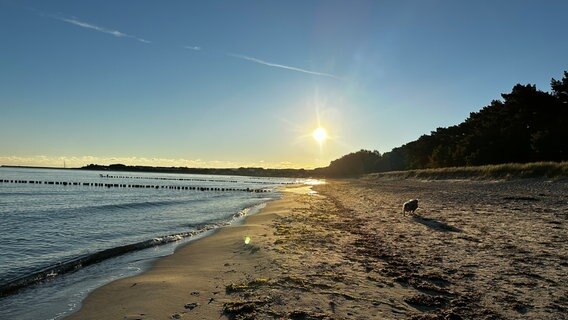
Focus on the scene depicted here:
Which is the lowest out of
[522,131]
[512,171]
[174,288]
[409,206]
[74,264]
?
[74,264]

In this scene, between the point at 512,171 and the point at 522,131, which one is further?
the point at 522,131

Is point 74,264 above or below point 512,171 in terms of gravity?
below

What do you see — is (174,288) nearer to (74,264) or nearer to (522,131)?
(74,264)

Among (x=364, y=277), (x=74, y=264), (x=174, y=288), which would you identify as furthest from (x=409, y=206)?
(x=74, y=264)

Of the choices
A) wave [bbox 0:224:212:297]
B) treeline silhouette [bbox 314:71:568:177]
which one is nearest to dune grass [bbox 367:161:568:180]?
treeline silhouette [bbox 314:71:568:177]

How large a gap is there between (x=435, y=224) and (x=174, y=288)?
1237 centimetres

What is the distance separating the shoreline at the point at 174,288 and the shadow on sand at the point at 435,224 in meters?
7.51

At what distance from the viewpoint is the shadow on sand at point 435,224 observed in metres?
15.4

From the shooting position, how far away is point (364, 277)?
29.0 feet

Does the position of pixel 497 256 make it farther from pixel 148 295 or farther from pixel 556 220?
pixel 148 295

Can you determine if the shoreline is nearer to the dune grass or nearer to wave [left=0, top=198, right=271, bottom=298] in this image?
wave [left=0, top=198, right=271, bottom=298]

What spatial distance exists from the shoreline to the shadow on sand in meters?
7.51

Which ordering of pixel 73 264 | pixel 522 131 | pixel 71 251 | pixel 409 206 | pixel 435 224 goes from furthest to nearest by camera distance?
pixel 522 131
pixel 409 206
pixel 435 224
pixel 71 251
pixel 73 264

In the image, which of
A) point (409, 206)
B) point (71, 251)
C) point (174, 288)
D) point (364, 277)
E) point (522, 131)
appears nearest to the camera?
point (174, 288)
